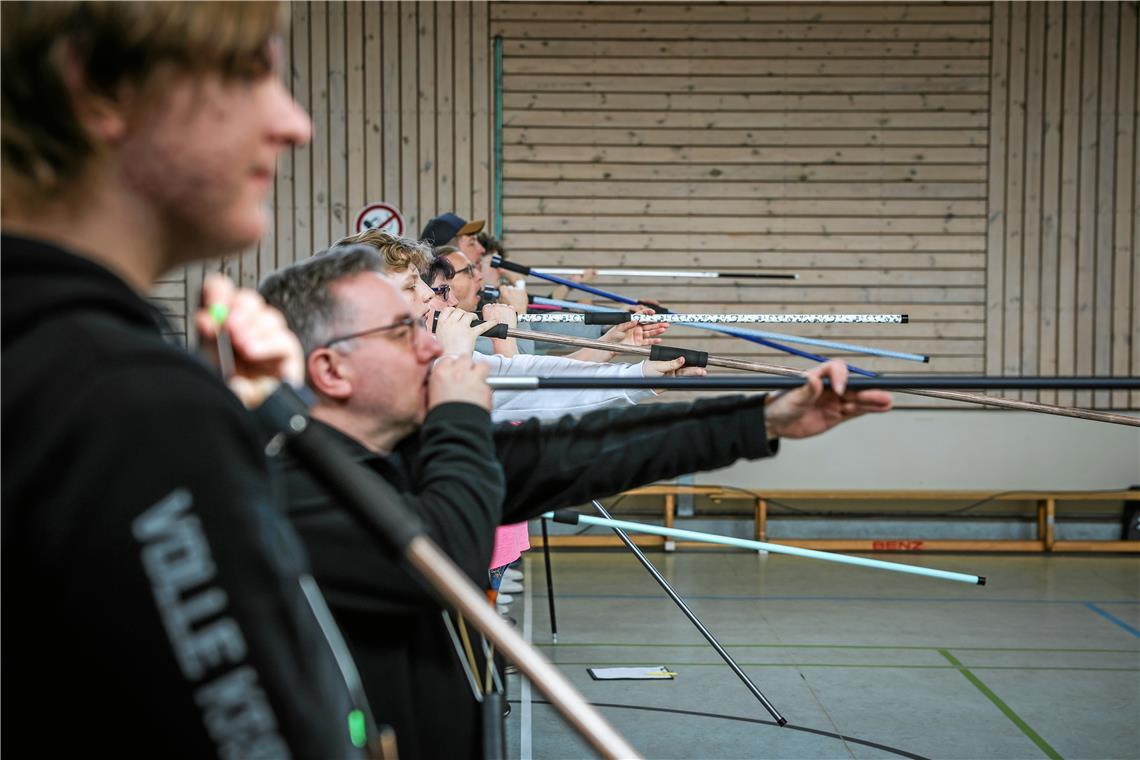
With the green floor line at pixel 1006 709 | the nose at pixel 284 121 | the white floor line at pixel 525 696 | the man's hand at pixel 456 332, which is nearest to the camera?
the nose at pixel 284 121

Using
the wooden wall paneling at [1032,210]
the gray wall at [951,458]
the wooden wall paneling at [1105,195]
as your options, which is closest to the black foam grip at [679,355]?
the gray wall at [951,458]

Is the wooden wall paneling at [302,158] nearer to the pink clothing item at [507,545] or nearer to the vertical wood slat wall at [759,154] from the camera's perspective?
the vertical wood slat wall at [759,154]

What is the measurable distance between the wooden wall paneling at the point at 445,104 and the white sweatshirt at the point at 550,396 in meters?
4.50

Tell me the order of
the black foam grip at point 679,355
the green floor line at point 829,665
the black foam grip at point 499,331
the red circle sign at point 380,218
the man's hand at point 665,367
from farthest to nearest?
the red circle sign at point 380,218 < the green floor line at point 829,665 < the man's hand at point 665,367 < the black foam grip at point 499,331 < the black foam grip at point 679,355

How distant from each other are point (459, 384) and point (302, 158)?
277 inches

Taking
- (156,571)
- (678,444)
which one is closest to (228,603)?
(156,571)

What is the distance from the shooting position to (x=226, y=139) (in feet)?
2.86

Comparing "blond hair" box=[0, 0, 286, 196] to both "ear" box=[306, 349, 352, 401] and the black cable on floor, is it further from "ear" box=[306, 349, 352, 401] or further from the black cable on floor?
the black cable on floor

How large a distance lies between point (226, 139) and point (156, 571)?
326mm

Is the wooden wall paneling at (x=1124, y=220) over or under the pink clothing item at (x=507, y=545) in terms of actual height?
over

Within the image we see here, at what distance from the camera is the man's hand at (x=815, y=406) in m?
1.84

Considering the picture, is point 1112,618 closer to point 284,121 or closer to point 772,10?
point 772,10

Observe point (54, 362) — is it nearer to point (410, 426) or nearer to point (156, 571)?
point (156, 571)

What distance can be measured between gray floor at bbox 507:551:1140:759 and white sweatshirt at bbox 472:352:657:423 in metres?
1.19
